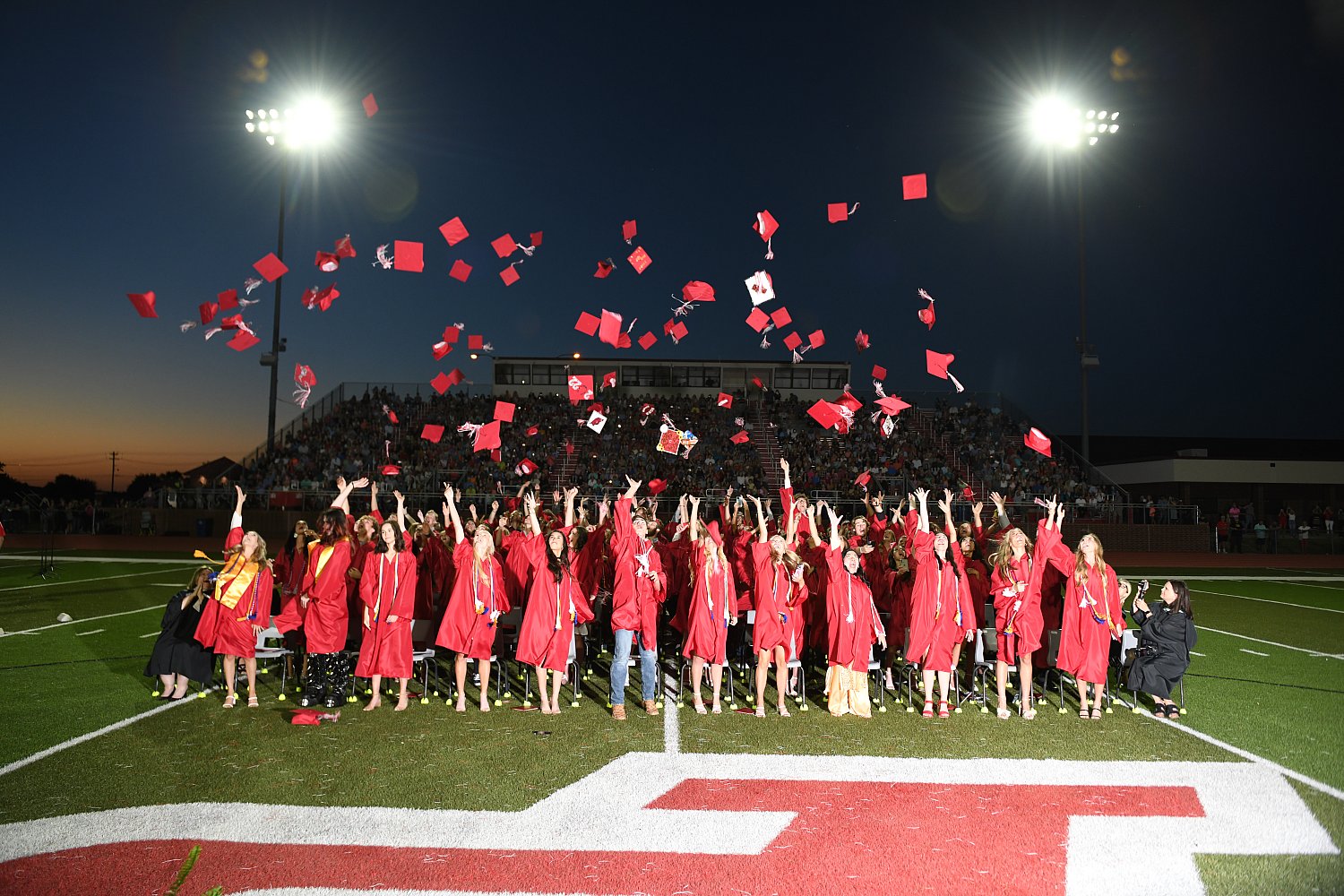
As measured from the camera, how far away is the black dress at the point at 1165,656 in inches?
330

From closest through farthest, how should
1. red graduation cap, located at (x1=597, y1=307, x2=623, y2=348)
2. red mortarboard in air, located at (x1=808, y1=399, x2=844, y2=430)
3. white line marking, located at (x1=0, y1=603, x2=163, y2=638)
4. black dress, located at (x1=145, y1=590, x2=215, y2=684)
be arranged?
black dress, located at (x1=145, y1=590, x2=215, y2=684)
white line marking, located at (x1=0, y1=603, x2=163, y2=638)
red graduation cap, located at (x1=597, y1=307, x2=623, y2=348)
red mortarboard in air, located at (x1=808, y1=399, x2=844, y2=430)

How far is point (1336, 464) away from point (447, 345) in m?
47.1

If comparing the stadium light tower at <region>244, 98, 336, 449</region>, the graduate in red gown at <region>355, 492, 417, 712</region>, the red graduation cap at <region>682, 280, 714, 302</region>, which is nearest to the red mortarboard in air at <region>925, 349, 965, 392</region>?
the red graduation cap at <region>682, 280, 714, 302</region>

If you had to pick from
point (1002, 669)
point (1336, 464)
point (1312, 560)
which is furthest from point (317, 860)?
point (1336, 464)

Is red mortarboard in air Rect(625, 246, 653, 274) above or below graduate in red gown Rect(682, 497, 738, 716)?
above

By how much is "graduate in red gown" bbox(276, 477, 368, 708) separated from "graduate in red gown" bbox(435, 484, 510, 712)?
101 cm

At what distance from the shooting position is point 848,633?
822 cm

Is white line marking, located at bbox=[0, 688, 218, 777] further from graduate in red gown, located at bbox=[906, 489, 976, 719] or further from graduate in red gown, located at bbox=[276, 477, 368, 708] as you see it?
graduate in red gown, located at bbox=[906, 489, 976, 719]

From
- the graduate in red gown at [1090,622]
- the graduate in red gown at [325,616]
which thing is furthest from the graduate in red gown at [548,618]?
the graduate in red gown at [1090,622]

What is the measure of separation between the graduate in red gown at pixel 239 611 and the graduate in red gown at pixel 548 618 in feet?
8.67

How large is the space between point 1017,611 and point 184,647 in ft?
27.1

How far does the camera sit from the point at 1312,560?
96.5ft

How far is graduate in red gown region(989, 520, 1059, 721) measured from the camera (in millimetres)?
8117

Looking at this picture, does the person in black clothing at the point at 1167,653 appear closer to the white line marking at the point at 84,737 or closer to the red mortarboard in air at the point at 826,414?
the white line marking at the point at 84,737
